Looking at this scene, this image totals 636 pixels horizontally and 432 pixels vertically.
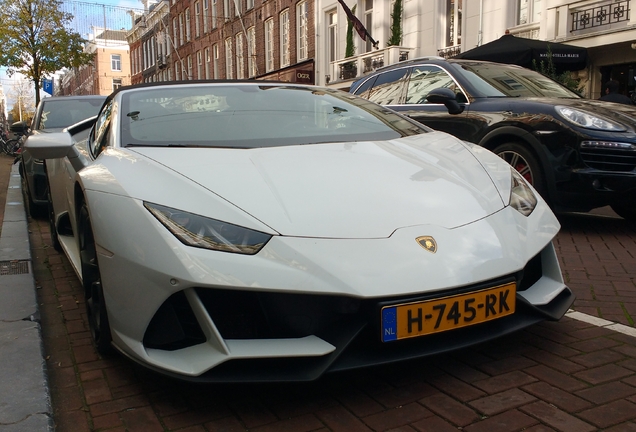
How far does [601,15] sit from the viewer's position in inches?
548

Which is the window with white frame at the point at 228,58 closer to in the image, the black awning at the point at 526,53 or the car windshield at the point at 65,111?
the black awning at the point at 526,53

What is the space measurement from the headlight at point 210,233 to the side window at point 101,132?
3.59 feet

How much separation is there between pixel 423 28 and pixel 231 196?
1877 centimetres

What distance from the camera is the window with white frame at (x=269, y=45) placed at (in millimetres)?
30250

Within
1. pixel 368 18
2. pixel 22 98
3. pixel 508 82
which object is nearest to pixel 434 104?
pixel 508 82

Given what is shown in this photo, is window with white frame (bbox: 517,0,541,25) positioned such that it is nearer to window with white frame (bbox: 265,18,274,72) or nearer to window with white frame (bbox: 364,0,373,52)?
window with white frame (bbox: 364,0,373,52)

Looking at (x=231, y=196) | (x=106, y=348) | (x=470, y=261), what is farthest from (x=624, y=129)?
(x=106, y=348)

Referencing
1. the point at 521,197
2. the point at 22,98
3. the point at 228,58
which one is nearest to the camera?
the point at 521,197

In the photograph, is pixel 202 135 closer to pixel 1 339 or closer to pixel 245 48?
pixel 1 339

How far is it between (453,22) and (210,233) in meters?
18.2

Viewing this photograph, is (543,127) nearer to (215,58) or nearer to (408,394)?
(408,394)

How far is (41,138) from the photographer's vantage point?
3350mm

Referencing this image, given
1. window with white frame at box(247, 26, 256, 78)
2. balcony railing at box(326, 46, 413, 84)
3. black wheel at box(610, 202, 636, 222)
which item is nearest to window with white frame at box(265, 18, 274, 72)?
window with white frame at box(247, 26, 256, 78)

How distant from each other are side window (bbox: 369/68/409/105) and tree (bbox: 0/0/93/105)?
20757 mm
